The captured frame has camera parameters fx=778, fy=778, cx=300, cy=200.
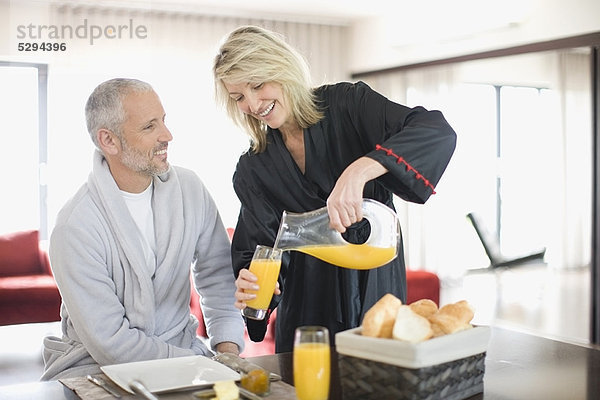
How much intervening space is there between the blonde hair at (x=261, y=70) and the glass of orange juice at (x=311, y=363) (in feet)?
2.94

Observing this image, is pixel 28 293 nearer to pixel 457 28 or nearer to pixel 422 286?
pixel 422 286

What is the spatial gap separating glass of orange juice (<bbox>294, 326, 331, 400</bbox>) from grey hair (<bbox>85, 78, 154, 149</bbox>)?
120 cm

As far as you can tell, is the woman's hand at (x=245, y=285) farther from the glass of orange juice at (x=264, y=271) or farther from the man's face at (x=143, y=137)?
the man's face at (x=143, y=137)

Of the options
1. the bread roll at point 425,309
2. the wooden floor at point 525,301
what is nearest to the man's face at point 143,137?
the bread roll at point 425,309

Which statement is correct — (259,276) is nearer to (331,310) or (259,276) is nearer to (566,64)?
(331,310)

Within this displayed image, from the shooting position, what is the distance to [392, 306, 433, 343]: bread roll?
51.1 inches

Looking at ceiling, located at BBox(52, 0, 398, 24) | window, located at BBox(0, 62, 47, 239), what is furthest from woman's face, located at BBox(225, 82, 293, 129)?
window, located at BBox(0, 62, 47, 239)

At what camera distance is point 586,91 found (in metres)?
5.29

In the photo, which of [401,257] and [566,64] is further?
[566,64]

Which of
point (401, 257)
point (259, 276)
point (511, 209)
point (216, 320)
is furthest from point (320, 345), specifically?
point (511, 209)

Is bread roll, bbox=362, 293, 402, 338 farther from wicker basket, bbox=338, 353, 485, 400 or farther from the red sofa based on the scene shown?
the red sofa

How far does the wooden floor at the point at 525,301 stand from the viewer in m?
5.38

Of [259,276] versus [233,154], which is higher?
[233,154]

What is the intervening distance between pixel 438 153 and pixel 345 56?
19.9 feet
